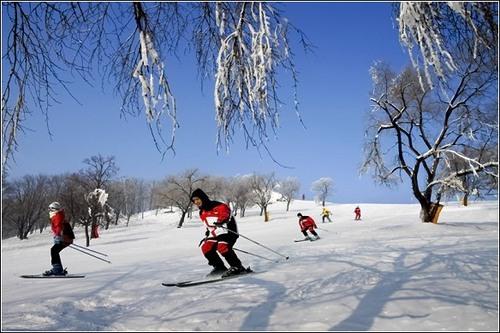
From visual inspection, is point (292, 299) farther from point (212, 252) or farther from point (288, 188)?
point (288, 188)

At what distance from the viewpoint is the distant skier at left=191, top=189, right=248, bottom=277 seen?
711 centimetres

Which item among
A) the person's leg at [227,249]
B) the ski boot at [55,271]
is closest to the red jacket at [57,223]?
the ski boot at [55,271]

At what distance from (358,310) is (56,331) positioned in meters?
4.03

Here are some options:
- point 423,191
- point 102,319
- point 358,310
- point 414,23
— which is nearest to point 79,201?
point 423,191

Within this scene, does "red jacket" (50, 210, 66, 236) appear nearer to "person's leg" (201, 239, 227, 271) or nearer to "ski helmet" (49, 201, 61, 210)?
"ski helmet" (49, 201, 61, 210)

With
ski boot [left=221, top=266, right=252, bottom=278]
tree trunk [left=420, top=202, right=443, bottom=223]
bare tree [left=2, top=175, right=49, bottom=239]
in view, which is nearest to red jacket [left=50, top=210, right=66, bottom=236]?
ski boot [left=221, top=266, right=252, bottom=278]

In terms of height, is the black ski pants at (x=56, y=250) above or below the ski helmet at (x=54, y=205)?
below

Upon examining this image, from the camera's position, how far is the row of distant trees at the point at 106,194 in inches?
1245

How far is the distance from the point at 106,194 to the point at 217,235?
20.9 m

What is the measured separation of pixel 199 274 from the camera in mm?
8250

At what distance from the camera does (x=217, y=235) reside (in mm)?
7188

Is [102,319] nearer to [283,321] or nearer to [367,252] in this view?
[283,321]

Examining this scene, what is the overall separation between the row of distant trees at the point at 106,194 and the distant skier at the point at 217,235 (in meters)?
20.3

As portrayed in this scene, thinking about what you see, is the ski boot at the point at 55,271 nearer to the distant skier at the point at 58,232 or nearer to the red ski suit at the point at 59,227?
the distant skier at the point at 58,232
